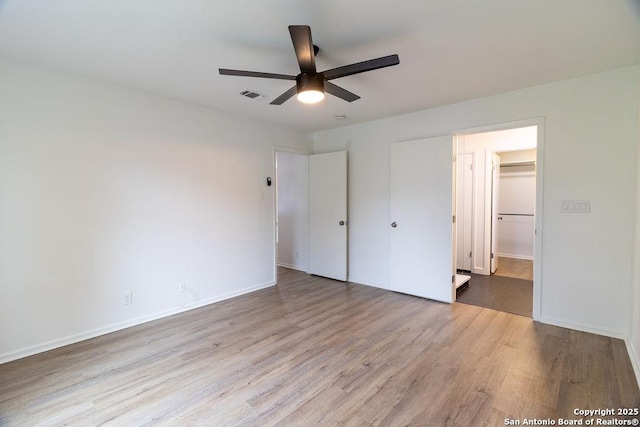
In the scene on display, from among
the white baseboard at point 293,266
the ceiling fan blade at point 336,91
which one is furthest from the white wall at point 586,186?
the white baseboard at point 293,266

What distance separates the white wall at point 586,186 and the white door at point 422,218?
616 millimetres

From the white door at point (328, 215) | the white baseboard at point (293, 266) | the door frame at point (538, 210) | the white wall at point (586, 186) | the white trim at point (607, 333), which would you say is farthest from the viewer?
the white baseboard at point (293, 266)

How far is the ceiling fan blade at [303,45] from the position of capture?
5.19ft

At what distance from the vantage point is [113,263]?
115 inches

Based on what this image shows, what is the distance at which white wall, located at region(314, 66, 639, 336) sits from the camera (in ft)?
8.61

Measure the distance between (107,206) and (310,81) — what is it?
240 cm

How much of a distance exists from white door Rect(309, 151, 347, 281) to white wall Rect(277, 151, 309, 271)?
0.65 ft

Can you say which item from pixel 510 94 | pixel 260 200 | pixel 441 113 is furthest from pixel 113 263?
pixel 510 94

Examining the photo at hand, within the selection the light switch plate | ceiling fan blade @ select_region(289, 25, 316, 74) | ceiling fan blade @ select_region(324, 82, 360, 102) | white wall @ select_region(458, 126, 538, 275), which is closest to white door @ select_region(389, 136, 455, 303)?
the light switch plate

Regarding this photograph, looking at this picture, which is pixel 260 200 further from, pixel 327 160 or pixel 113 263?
pixel 113 263

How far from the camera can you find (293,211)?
18.2ft

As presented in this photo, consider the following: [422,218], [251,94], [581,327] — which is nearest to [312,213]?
[422,218]

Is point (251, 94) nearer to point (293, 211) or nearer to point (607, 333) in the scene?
point (293, 211)

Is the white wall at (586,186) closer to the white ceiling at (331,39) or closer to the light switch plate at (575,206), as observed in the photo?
the light switch plate at (575,206)
